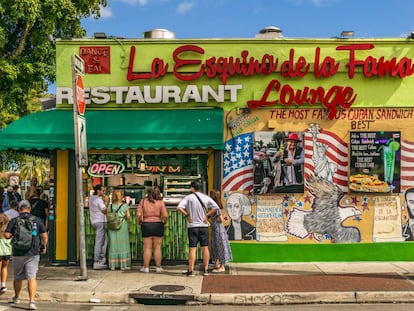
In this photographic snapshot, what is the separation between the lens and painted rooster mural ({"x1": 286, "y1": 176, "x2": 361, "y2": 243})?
10398 millimetres

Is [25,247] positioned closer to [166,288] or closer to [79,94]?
[166,288]

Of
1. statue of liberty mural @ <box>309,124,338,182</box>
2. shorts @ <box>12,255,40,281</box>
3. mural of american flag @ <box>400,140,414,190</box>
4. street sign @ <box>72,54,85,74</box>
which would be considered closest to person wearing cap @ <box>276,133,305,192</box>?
statue of liberty mural @ <box>309,124,338,182</box>

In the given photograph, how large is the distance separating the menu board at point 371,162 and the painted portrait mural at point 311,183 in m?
0.03

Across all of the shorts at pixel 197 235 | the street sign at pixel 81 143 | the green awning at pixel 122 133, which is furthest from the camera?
the green awning at pixel 122 133

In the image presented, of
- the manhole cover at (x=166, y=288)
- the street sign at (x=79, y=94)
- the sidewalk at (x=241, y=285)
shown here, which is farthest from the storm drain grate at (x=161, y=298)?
the street sign at (x=79, y=94)

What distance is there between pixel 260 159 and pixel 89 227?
3.89 m

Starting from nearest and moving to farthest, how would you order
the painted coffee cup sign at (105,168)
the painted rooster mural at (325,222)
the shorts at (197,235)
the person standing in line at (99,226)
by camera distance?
1. the shorts at (197,235)
2. the person standing in line at (99,226)
3. the painted rooster mural at (325,222)
4. the painted coffee cup sign at (105,168)

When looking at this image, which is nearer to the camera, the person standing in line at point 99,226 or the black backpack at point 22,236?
the black backpack at point 22,236

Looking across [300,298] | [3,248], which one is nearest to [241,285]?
[300,298]

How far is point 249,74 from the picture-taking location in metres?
10.5

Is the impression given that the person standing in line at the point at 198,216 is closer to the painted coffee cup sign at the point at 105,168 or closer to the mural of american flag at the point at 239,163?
the mural of american flag at the point at 239,163

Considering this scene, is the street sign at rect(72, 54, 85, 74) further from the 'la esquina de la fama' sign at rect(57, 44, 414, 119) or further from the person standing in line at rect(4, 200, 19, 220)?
the person standing in line at rect(4, 200, 19, 220)

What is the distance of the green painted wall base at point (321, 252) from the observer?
1036 cm

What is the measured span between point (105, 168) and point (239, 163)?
9.49 feet
